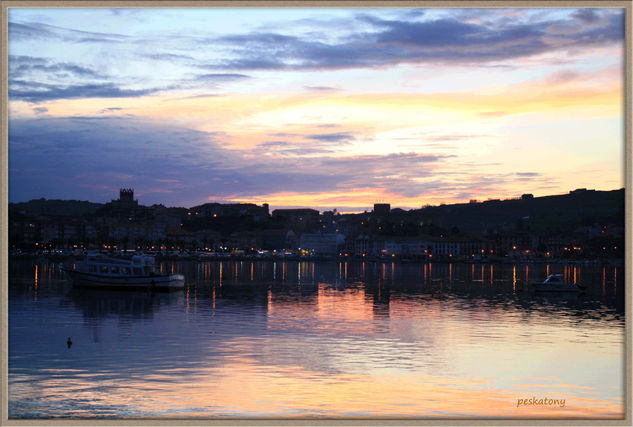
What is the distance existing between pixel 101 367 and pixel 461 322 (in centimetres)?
1868

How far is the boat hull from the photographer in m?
54.2

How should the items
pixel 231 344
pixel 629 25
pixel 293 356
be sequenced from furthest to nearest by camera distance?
pixel 231 344 < pixel 293 356 < pixel 629 25

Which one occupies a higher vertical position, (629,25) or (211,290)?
(629,25)

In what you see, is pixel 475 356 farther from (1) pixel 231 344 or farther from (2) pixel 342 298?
(2) pixel 342 298

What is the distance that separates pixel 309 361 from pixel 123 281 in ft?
114

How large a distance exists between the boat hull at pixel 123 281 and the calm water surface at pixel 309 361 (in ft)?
40.1

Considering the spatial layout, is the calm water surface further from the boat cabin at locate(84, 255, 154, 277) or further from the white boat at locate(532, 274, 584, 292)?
the white boat at locate(532, 274, 584, 292)

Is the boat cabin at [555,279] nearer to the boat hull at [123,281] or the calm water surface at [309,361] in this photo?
the calm water surface at [309,361]

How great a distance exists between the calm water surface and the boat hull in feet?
40.1

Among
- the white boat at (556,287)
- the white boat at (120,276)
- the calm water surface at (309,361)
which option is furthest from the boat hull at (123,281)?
the white boat at (556,287)

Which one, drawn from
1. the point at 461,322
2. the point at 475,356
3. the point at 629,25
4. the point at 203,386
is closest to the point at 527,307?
the point at 461,322

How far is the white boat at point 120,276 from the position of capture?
5438 cm

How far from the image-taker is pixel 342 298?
5134 centimetres

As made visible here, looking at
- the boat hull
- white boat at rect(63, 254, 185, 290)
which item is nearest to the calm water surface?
the boat hull
